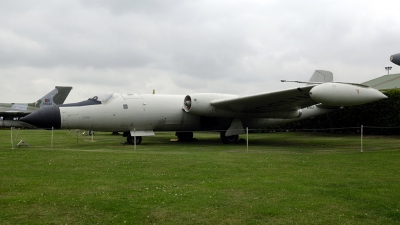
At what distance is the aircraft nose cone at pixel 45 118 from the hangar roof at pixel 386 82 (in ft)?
80.3

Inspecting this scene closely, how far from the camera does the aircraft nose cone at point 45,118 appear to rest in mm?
16250

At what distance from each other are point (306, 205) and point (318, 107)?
60.0ft


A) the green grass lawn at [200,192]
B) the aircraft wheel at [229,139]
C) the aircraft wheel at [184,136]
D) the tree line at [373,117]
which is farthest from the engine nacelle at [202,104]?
the green grass lawn at [200,192]

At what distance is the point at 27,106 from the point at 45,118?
117 ft

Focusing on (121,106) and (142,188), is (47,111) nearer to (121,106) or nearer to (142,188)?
(121,106)

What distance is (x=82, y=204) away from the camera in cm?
546

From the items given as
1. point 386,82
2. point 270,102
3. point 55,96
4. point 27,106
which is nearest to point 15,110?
point 27,106

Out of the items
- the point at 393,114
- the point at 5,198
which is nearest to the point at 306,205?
the point at 5,198

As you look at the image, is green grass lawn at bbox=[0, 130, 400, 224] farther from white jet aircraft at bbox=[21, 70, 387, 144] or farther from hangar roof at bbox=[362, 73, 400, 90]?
hangar roof at bbox=[362, 73, 400, 90]

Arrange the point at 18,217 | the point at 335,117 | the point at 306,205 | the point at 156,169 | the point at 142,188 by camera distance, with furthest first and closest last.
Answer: the point at 335,117 → the point at 156,169 → the point at 142,188 → the point at 306,205 → the point at 18,217

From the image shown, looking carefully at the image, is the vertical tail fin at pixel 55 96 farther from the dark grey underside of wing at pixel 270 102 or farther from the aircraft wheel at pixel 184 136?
the dark grey underside of wing at pixel 270 102

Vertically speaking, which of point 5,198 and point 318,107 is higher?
point 318,107

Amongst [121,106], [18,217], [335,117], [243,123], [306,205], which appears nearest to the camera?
[18,217]

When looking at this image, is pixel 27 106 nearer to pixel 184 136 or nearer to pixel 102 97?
pixel 184 136
